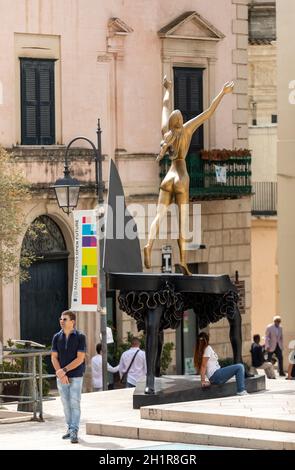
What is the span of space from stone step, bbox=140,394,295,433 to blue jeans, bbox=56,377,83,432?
1.66 metres

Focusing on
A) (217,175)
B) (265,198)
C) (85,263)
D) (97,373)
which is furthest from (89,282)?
(265,198)

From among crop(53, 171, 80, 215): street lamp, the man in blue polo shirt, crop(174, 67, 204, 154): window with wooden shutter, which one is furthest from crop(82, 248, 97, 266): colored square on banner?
the man in blue polo shirt

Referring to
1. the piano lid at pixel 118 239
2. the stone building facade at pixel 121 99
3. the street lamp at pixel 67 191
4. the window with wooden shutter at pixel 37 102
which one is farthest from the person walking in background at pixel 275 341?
the street lamp at pixel 67 191

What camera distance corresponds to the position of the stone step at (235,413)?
26.8 metres

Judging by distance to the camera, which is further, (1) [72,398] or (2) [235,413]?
(2) [235,413]

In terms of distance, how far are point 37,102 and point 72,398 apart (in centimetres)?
1563

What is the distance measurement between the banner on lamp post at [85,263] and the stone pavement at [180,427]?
6846mm

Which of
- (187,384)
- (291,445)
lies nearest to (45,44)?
(187,384)

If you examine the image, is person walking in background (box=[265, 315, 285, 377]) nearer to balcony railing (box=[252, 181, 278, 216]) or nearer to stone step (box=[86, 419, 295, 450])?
balcony railing (box=[252, 181, 278, 216])

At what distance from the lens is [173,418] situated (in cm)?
2808

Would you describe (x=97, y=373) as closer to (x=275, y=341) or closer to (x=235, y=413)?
(x=275, y=341)

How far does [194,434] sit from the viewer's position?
26.7 m

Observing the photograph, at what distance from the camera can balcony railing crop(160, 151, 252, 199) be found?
44.1 metres
